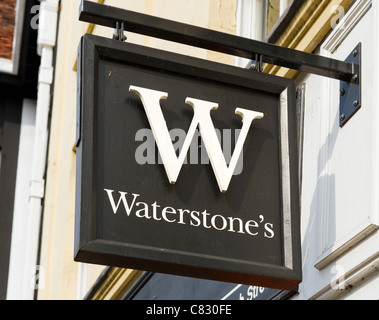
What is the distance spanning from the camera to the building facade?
4449 millimetres

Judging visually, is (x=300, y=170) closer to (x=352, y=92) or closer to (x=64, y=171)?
(x=352, y=92)

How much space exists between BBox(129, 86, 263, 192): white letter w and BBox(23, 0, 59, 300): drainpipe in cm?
808

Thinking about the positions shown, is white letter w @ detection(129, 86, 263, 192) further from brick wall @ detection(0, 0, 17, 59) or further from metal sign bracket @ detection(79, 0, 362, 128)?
brick wall @ detection(0, 0, 17, 59)

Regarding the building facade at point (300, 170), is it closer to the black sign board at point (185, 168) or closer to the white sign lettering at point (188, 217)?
the black sign board at point (185, 168)

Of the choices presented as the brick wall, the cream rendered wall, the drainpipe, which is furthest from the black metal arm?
the brick wall

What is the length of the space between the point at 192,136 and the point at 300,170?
1252 millimetres

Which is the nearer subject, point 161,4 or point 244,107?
point 244,107

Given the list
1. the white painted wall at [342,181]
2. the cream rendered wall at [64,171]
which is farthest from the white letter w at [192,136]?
the cream rendered wall at [64,171]

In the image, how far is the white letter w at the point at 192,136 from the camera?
4000mm

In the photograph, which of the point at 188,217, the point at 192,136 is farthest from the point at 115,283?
the point at 188,217

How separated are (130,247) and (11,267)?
31.3 ft

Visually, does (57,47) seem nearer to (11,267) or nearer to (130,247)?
(11,267)
